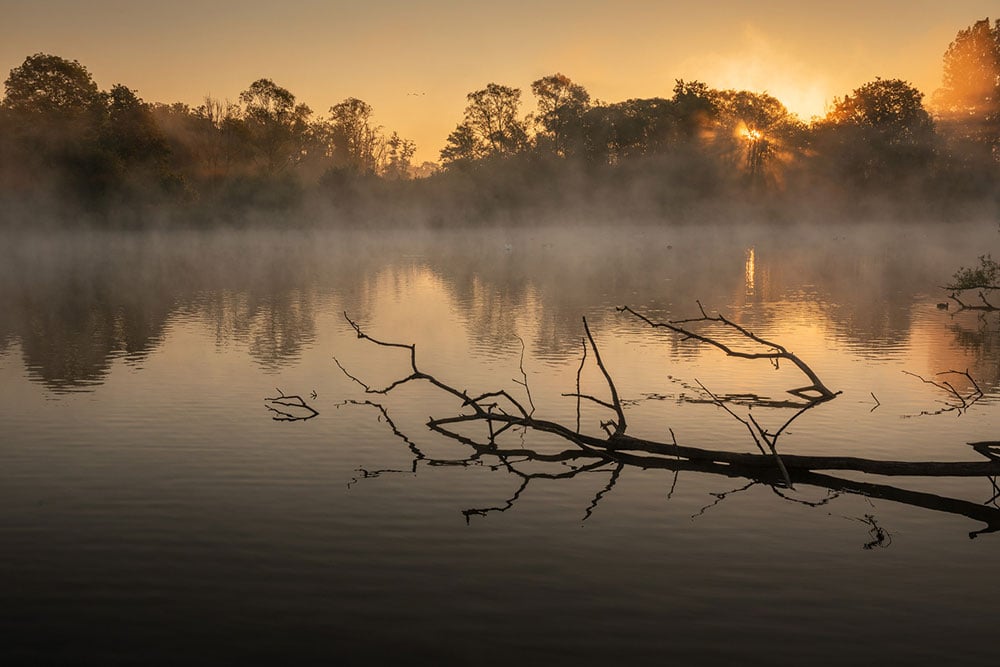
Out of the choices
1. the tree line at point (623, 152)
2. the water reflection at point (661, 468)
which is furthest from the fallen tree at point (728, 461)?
the tree line at point (623, 152)

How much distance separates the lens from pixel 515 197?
129000mm

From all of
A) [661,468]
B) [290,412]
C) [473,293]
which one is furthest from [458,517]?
[473,293]

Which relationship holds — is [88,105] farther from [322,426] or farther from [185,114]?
[322,426]

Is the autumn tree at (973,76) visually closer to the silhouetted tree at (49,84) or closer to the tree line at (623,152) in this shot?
the tree line at (623,152)

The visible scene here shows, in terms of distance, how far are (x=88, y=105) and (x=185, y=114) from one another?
466 inches

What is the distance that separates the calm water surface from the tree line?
89.4 metres

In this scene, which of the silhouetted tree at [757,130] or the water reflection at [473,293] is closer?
the water reflection at [473,293]

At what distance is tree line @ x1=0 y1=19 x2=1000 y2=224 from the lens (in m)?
116

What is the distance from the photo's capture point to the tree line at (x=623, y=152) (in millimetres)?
116312

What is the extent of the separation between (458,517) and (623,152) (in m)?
122

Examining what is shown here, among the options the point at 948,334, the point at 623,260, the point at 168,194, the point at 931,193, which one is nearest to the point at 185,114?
the point at 168,194

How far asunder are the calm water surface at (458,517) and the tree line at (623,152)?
293 feet

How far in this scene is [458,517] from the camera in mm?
11289

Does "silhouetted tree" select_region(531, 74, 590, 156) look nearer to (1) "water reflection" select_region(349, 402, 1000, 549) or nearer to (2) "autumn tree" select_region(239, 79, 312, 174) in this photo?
(2) "autumn tree" select_region(239, 79, 312, 174)
